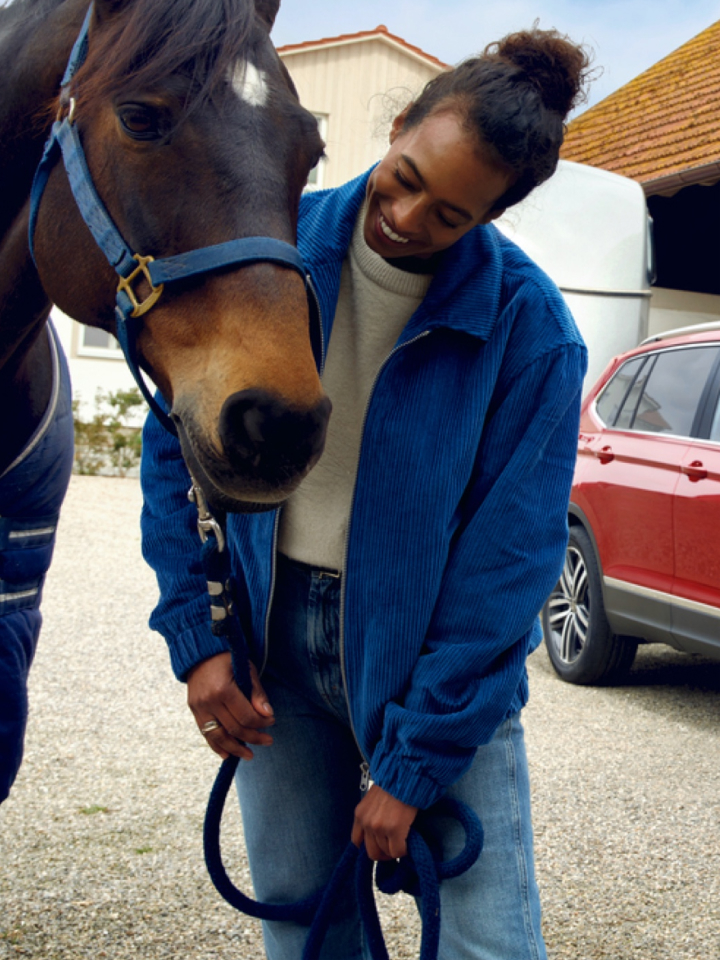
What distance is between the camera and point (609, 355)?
8.52 meters

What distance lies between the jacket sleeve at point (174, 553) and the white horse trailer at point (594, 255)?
7.00 meters

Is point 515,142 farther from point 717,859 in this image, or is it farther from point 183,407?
point 717,859

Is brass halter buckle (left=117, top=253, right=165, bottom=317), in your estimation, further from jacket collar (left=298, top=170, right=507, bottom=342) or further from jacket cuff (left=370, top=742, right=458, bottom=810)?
A: jacket cuff (left=370, top=742, right=458, bottom=810)

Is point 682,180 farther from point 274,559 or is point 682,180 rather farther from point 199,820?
point 274,559

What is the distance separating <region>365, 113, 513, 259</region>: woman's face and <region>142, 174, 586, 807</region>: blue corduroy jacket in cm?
7

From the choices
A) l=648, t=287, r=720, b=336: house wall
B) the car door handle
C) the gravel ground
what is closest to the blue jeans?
the gravel ground

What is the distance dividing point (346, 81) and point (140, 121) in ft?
56.1

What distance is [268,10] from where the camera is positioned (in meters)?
1.69

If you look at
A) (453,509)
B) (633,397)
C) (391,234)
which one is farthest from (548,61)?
(633,397)

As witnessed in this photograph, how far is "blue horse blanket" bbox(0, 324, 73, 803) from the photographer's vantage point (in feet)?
6.88

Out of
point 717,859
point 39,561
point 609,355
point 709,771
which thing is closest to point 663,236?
point 609,355

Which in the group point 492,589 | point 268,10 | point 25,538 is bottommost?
point 25,538

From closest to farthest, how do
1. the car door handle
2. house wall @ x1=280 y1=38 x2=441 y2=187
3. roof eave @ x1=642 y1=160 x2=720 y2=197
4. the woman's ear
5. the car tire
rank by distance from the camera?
the woman's ear < the car door handle < the car tire < roof eave @ x1=642 y1=160 x2=720 y2=197 < house wall @ x1=280 y1=38 x2=441 y2=187

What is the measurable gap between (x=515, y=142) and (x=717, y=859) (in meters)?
2.85
